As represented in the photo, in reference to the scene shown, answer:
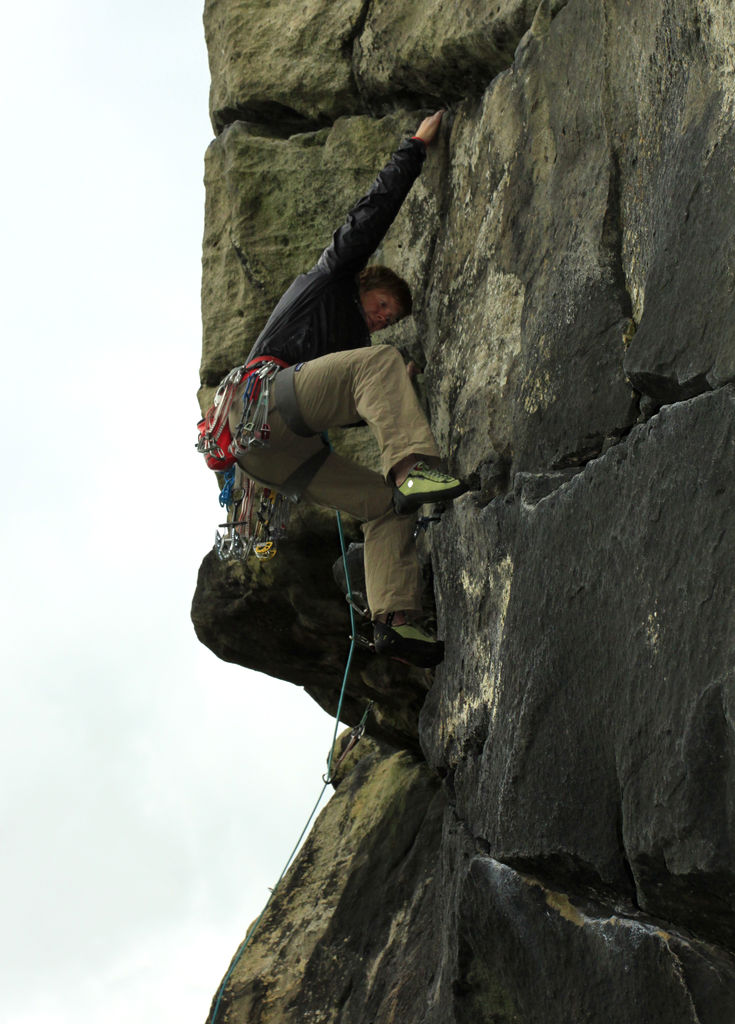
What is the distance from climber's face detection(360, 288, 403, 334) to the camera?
5.89m

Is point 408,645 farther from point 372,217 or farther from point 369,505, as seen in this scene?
point 372,217

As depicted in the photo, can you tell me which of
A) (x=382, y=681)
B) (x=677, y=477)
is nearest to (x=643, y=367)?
(x=677, y=477)

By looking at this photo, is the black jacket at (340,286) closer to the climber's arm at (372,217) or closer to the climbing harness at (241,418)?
the climber's arm at (372,217)

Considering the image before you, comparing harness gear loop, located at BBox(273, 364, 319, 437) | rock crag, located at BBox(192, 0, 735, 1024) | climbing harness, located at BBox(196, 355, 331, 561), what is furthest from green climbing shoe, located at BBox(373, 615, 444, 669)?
harness gear loop, located at BBox(273, 364, 319, 437)

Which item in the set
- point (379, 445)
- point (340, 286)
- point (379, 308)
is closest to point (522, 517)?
point (379, 445)

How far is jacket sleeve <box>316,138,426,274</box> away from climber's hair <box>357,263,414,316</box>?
68 mm

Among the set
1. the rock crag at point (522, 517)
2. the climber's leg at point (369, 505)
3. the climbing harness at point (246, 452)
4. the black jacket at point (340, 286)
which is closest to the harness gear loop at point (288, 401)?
the climbing harness at point (246, 452)

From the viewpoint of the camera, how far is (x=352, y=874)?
274 inches

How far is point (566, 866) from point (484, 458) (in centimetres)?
202

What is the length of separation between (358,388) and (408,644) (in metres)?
1.28

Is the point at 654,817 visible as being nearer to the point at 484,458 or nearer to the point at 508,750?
the point at 508,750

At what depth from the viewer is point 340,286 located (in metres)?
5.90

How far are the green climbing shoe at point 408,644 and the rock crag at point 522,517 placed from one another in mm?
110

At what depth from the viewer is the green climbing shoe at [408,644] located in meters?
5.59
